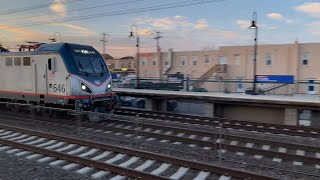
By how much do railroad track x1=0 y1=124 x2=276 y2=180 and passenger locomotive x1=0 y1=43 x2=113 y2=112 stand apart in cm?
327

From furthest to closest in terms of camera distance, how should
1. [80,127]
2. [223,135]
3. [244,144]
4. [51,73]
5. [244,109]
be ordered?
[244,109], [51,73], [80,127], [244,144], [223,135]

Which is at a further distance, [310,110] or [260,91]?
[260,91]

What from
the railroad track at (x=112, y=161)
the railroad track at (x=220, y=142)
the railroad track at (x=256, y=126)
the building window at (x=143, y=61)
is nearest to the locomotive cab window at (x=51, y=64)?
the railroad track at (x=220, y=142)

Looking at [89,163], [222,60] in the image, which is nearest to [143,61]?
[222,60]

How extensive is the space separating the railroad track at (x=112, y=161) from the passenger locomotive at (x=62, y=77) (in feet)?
10.7

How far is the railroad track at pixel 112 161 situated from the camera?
749 centimetres

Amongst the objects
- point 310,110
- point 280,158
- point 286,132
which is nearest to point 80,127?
point 280,158

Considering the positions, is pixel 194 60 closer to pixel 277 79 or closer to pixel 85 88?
pixel 277 79

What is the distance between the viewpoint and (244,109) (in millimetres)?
17359

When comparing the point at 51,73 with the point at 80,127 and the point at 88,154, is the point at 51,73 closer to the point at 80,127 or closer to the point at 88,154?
the point at 80,127

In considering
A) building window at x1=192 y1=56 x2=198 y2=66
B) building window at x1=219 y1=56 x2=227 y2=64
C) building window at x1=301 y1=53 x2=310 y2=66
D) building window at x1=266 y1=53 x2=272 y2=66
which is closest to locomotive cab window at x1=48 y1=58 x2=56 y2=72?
building window at x1=266 y1=53 x2=272 y2=66

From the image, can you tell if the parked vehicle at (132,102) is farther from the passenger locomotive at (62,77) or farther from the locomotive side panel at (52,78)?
the locomotive side panel at (52,78)

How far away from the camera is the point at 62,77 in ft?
46.4

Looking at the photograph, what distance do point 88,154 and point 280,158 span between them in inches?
217
